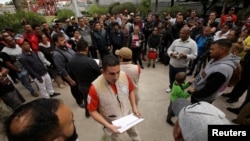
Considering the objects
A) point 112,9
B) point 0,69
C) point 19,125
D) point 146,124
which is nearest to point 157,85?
point 146,124

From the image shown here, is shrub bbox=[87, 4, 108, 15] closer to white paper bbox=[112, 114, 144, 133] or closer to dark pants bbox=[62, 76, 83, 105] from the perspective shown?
dark pants bbox=[62, 76, 83, 105]

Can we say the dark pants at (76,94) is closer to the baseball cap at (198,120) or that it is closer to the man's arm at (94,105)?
the man's arm at (94,105)

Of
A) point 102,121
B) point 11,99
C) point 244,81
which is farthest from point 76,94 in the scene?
point 244,81

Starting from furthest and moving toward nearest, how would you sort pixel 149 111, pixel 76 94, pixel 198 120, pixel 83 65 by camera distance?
pixel 76 94
pixel 149 111
pixel 83 65
pixel 198 120

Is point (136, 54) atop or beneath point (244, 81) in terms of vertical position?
atop

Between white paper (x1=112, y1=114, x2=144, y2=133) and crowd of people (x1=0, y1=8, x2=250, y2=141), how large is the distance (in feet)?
0.27

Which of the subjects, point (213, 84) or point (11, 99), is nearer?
point (213, 84)

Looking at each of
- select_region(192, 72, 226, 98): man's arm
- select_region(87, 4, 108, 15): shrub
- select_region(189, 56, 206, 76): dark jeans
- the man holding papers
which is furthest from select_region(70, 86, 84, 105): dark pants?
select_region(87, 4, 108, 15): shrub

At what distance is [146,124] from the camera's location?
11.8 feet

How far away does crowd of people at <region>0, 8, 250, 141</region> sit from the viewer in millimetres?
2105

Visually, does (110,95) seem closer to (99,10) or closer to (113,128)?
(113,128)

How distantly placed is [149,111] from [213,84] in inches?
81.0

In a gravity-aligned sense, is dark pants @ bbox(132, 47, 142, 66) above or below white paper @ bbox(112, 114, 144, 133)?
below

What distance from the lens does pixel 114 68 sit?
6.56 feet
